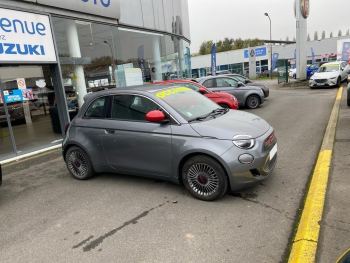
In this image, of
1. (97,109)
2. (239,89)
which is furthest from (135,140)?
(239,89)

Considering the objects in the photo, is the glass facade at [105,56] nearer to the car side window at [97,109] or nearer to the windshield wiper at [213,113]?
the car side window at [97,109]

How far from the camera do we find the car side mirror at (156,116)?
4.86 m

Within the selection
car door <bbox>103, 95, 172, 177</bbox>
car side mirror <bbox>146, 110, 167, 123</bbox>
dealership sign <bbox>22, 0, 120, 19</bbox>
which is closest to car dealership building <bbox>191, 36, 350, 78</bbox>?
dealership sign <bbox>22, 0, 120, 19</bbox>

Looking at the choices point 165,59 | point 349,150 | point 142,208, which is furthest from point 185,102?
point 165,59

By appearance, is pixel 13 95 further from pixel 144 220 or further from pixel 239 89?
pixel 239 89

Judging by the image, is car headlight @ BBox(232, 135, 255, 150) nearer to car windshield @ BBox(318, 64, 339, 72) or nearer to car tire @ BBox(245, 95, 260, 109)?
car tire @ BBox(245, 95, 260, 109)

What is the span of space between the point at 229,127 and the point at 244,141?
0.33 meters

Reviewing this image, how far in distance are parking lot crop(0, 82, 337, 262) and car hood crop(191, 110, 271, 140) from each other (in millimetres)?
893

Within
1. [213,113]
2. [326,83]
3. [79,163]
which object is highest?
[213,113]

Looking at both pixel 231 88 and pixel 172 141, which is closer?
pixel 172 141

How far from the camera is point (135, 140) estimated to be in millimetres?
5234

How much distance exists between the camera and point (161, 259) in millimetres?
3398

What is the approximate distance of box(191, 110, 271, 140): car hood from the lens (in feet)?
15.1

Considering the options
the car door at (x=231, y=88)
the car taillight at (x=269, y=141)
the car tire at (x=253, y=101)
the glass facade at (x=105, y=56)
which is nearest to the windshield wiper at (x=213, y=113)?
the car taillight at (x=269, y=141)
